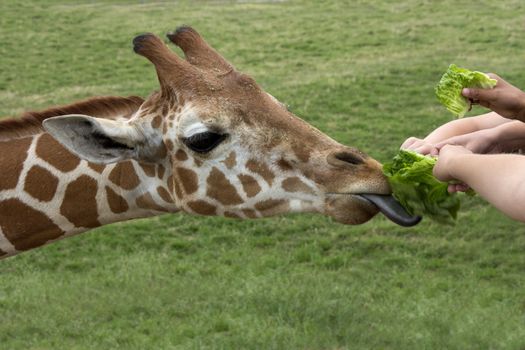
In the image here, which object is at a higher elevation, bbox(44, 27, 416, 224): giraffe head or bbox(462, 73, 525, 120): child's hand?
bbox(462, 73, 525, 120): child's hand

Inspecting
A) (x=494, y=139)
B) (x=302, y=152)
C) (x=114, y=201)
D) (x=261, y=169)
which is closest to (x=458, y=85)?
(x=494, y=139)

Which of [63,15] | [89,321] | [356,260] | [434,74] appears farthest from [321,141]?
[63,15]

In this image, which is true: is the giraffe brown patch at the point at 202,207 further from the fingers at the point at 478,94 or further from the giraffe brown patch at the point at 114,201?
the fingers at the point at 478,94

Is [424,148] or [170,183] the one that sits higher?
[424,148]

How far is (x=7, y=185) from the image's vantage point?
17.3ft

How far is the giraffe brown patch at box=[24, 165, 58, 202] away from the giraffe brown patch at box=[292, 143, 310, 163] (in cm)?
144

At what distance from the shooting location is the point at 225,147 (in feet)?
16.2

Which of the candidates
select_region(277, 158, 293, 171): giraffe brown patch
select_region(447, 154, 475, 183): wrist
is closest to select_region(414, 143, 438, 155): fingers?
select_region(447, 154, 475, 183): wrist

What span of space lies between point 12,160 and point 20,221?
37 cm

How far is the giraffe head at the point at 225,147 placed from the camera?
4.75m

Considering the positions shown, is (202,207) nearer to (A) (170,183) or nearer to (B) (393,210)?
(A) (170,183)

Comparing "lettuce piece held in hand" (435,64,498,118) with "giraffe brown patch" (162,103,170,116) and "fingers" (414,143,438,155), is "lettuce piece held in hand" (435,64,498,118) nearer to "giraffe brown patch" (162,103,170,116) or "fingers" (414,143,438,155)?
"fingers" (414,143,438,155)

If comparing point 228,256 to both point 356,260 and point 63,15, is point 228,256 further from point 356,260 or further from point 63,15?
point 63,15

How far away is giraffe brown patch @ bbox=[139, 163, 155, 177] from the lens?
202 inches
